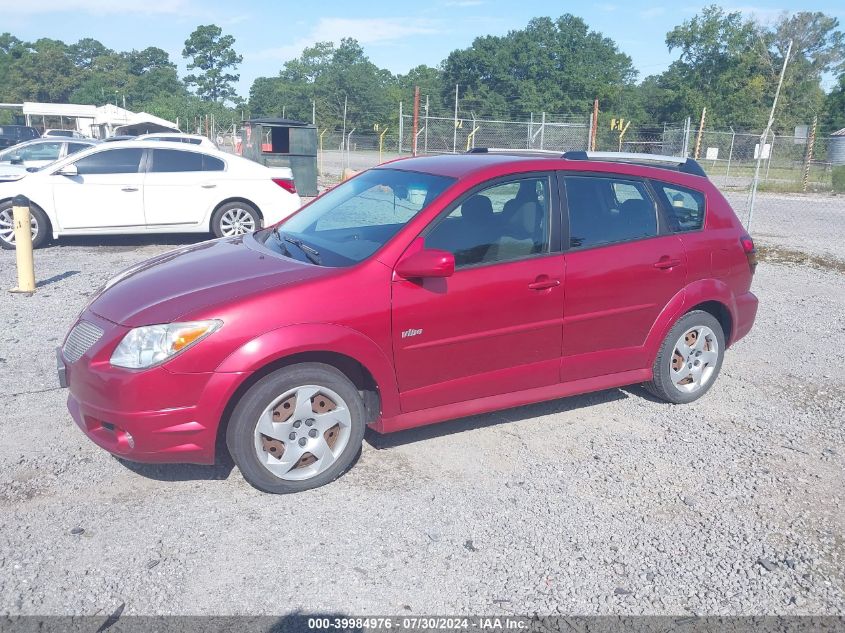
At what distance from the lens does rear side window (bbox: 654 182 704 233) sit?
5301 millimetres

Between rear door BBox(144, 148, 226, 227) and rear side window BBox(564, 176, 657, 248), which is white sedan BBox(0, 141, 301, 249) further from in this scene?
rear side window BBox(564, 176, 657, 248)

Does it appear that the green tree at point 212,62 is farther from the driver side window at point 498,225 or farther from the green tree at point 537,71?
the driver side window at point 498,225

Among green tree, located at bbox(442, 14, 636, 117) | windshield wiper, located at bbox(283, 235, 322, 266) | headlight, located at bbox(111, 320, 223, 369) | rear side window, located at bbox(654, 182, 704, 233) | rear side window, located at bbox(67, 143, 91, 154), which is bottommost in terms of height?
headlight, located at bbox(111, 320, 223, 369)

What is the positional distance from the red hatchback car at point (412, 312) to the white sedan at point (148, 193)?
5.97m

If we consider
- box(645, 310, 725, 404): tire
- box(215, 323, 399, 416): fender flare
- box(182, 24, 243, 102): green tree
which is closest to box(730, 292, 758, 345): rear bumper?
box(645, 310, 725, 404): tire

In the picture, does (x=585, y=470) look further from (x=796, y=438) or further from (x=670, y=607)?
(x=796, y=438)

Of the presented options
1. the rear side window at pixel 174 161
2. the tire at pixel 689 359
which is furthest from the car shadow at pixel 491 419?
the rear side window at pixel 174 161

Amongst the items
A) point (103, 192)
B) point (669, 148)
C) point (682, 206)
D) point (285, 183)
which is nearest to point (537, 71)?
point (669, 148)

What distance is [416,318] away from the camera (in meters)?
4.16

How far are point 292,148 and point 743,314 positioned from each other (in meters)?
13.3

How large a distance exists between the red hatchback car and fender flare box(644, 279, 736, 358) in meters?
0.01

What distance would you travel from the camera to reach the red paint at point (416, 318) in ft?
12.3

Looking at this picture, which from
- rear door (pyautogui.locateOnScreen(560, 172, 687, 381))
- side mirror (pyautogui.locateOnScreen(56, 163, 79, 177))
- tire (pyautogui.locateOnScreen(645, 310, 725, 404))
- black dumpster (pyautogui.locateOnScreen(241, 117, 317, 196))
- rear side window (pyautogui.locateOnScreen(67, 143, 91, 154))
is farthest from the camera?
rear side window (pyautogui.locateOnScreen(67, 143, 91, 154))

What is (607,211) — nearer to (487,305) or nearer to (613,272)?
(613,272)
